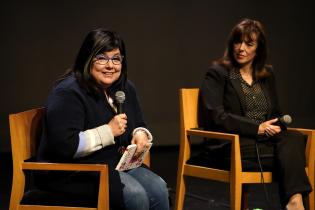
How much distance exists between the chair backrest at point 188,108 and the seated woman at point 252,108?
0.06 m

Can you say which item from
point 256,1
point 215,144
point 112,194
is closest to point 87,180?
point 112,194

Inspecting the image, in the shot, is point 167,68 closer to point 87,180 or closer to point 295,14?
point 295,14

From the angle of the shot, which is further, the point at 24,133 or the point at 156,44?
the point at 156,44

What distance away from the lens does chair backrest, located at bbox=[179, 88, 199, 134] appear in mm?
3533

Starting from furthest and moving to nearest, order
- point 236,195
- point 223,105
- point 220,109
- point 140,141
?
1. point 223,105
2. point 220,109
3. point 236,195
4. point 140,141

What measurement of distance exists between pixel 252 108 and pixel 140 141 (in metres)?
1.09

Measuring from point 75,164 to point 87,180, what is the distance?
15cm

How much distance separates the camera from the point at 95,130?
2.56m

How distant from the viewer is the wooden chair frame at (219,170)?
10.5 feet

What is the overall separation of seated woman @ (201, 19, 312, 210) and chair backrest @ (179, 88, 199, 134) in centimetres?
6

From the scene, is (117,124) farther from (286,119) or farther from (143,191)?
(286,119)

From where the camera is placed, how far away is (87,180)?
8.36 feet

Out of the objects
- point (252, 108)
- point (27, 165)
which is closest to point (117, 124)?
point (27, 165)

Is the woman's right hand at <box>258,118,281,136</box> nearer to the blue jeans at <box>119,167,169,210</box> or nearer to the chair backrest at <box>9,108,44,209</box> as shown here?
the blue jeans at <box>119,167,169,210</box>
